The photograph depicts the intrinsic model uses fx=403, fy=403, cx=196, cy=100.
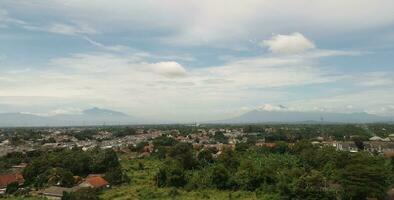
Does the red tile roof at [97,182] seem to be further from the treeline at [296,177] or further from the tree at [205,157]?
the tree at [205,157]

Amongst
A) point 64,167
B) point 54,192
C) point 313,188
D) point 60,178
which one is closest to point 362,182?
point 313,188

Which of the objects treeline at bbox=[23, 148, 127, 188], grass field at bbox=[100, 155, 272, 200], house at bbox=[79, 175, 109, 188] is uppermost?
treeline at bbox=[23, 148, 127, 188]

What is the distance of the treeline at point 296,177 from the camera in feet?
77.6

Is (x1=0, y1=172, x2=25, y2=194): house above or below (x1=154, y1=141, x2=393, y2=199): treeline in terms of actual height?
below

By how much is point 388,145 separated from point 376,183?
35.1 meters

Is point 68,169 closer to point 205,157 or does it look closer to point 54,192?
point 54,192

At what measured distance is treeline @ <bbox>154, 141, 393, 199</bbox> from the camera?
2364 centimetres

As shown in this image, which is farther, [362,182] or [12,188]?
[12,188]

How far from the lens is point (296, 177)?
27172 millimetres

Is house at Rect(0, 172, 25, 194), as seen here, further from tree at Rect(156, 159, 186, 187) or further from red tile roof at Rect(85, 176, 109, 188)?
tree at Rect(156, 159, 186, 187)

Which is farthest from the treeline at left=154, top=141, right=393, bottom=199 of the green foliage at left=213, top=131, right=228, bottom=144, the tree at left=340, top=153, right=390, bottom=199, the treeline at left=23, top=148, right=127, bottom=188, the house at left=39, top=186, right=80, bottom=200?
the green foliage at left=213, top=131, right=228, bottom=144

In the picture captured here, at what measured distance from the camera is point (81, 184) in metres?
29.6

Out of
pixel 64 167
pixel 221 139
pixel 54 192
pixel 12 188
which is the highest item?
pixel 221 139

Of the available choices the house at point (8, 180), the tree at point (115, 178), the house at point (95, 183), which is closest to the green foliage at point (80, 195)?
the house at point (95, 183)
